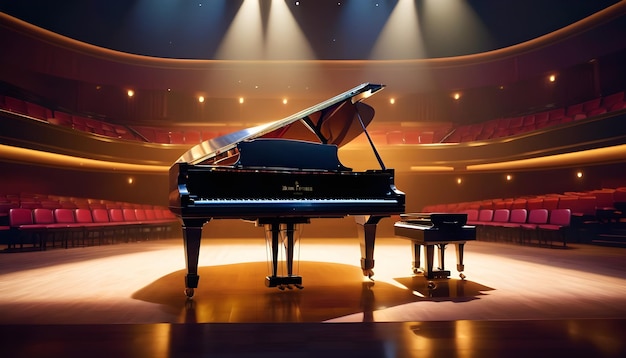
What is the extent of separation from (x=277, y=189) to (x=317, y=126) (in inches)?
33.6

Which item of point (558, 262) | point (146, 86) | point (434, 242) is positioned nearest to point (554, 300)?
point (434, 242)

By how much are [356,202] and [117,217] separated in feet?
19.1

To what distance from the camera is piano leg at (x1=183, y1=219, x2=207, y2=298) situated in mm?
2543

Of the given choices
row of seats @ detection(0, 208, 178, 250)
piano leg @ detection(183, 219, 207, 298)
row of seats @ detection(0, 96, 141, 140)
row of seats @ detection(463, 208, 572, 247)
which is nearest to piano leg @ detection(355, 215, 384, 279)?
piano leg @ detection(183, 219, 207, 298)

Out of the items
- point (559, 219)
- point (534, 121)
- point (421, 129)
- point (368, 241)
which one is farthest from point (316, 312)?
point (421, 129)

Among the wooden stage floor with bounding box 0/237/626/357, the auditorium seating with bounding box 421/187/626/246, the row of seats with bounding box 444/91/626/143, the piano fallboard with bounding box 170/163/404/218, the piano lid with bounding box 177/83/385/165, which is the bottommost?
the wooden stage floor with bounding box 0/237/626/357

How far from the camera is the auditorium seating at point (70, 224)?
230 inches

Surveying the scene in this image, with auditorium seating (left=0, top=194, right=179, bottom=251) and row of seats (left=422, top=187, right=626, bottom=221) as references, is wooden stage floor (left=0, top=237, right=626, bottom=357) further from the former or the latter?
row of seats (left=422, top=187, right=626, bottom=221)

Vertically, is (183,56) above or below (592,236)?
above

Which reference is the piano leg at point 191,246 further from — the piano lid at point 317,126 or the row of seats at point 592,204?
the row of seats at point 592,204

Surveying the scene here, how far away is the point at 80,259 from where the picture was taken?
190 inches

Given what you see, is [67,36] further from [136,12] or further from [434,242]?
[434,242]

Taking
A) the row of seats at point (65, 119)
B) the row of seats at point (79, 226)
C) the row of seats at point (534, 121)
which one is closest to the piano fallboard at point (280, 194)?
the row of seats at point (79, 226)

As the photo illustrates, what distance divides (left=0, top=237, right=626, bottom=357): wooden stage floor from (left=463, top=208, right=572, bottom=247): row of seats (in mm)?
1890
